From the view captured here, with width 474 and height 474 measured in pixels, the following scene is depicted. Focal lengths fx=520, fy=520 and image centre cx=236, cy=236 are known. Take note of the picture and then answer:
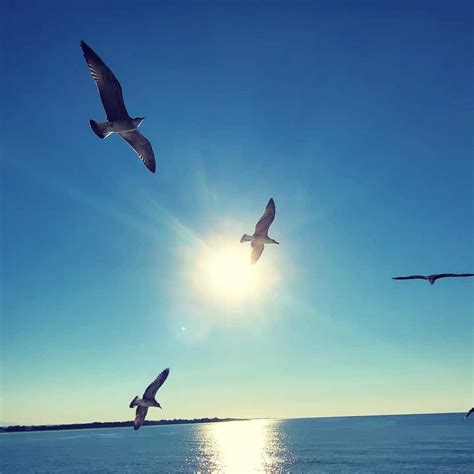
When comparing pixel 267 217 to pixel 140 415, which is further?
pixel 267 217

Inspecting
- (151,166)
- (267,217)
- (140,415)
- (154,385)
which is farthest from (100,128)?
(140,415)

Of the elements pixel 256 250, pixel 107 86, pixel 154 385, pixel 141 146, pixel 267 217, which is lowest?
pixel 154 385

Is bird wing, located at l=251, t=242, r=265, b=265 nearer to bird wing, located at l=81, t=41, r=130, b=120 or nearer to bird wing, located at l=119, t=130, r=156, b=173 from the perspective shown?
bird wing, located at l=119, t=130, r=156, b=173

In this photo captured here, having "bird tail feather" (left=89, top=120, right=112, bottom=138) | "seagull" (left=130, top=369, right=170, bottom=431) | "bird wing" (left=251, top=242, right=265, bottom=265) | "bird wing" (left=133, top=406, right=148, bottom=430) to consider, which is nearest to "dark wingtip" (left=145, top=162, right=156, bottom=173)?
"bird tail feather" (left=89, top=120, right=112, bottom=138)

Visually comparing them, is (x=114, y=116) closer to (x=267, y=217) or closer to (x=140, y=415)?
(x=267, y=217)

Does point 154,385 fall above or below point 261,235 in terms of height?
below

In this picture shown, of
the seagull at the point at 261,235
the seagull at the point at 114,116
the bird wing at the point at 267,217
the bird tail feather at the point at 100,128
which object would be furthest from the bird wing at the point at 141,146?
the bird wing at the point at 267,217

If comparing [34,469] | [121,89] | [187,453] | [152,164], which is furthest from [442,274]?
[187,453]

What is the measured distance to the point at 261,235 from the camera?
2094 centimetres

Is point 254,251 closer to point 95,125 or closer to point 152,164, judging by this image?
point 152,164

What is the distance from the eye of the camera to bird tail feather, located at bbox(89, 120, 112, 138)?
593 inches

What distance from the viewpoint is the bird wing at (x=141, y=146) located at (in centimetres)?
1627

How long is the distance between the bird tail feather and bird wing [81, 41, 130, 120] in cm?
31

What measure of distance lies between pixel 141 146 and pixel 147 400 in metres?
8.71
